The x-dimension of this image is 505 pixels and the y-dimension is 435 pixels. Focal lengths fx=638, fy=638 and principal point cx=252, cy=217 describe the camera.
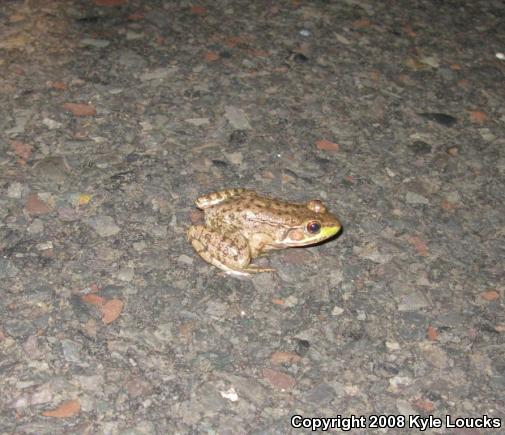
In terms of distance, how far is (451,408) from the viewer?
12.3 feet

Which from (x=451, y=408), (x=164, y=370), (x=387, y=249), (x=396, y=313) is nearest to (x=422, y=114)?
(x=387, y=249)

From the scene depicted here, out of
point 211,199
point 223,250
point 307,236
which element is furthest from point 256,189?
point 223,250

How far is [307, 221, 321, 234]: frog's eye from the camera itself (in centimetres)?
439

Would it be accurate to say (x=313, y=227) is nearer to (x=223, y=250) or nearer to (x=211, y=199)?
(x=223, y=250)

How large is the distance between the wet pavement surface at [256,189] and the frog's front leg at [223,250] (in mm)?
98

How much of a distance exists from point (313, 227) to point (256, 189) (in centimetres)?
74

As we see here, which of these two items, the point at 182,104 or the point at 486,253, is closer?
the point at 486,253

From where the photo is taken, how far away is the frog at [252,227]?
170 inches

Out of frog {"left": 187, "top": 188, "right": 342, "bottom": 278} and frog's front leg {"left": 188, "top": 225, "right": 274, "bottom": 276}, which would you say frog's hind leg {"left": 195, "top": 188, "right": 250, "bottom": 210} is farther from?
frog's front leg {"left": 188, "top": 225, "right": 274, "bottom": 276}

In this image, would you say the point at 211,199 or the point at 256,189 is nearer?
the point at 211,199

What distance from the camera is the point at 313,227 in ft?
14.4

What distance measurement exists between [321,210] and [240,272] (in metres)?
0.78

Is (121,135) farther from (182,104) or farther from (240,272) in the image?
(240,272)

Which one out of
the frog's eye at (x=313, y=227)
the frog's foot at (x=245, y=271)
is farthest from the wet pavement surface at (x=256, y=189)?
the frog's eye at (x=313, y=227)
